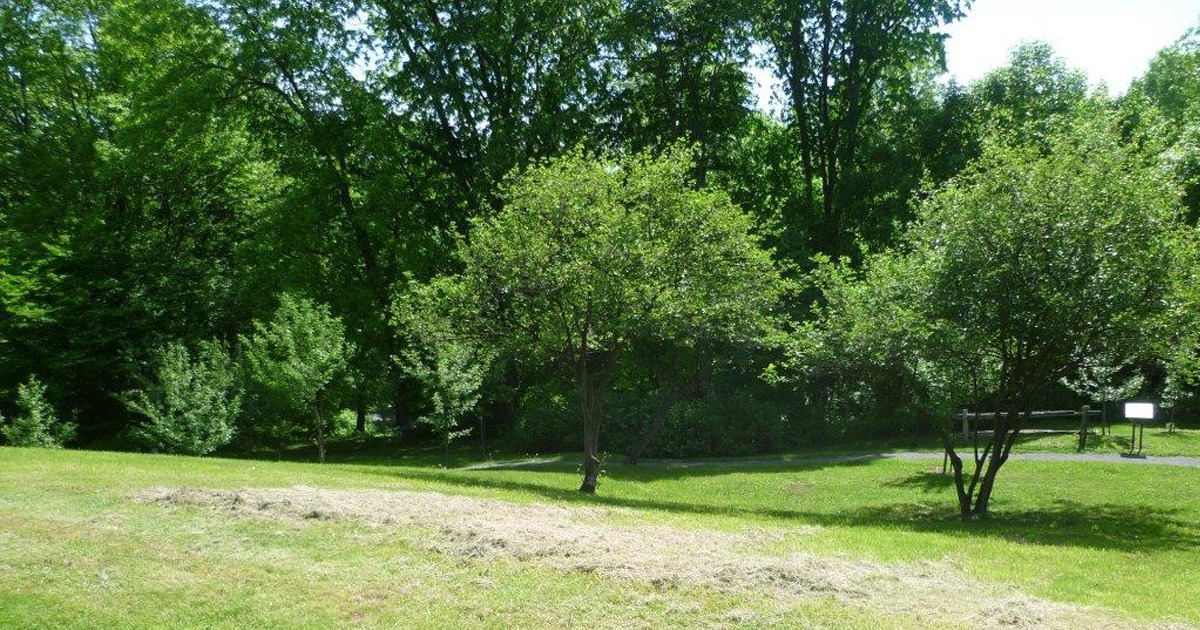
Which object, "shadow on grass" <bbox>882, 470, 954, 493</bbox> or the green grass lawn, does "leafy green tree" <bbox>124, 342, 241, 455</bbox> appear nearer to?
the green grass lawn

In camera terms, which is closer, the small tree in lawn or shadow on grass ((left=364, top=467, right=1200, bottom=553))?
shadow on grass ((left=364, top=467, right=1200, bottom=553))

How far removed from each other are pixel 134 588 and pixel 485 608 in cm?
355

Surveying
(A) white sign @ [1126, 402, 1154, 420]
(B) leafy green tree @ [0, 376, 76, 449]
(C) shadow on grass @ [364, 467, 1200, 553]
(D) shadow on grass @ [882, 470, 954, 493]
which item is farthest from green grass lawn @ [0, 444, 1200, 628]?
(B) leafy green tree @ [0, 376, 76, 449]

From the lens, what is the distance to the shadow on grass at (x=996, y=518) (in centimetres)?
1399

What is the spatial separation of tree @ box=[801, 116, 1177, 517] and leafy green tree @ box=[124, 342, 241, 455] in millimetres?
17029

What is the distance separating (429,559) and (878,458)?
62.9 ft

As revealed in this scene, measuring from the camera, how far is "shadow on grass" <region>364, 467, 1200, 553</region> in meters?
14.0

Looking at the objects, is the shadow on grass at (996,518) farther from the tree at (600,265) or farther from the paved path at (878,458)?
the paved path at (878,458)

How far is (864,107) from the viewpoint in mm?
37344

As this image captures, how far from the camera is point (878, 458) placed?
26328 millimetres

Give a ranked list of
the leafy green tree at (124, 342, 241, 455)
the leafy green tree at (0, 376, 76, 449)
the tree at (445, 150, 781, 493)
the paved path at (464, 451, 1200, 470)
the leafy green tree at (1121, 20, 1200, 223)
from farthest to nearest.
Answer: the leafy green tree at (1121, 20, 1200, 223) < the leafy green tree at (0, 376, 76, 449) < the leafy green tree at (124, 342, 241, 455) < the paved path at (464, 451, 1200, 470) < the tree at (445, 150, 781, 493)

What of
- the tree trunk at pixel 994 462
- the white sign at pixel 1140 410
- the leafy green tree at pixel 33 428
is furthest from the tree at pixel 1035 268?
the leafy green tree at pixel 33 428

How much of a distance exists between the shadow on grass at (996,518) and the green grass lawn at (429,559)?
0.22ft

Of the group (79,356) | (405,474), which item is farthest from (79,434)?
(405,474)
